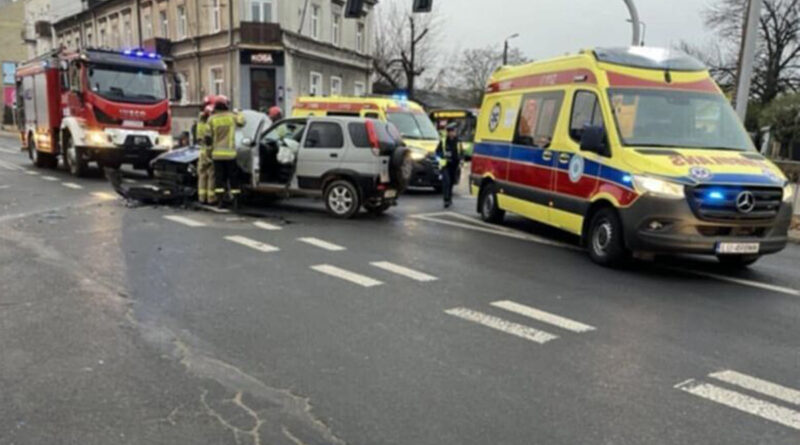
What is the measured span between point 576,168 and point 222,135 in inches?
243

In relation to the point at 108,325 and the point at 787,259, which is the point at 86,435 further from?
A: the point at 787,259

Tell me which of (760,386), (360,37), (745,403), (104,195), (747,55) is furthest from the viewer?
(360,37)

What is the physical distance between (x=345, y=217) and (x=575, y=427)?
7809 mm

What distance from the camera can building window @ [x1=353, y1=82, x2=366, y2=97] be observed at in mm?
39359

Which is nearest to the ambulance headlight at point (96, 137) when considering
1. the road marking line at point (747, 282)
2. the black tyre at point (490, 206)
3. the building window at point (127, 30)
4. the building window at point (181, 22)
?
the black tyre at point (490, 206)

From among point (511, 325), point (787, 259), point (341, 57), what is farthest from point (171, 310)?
point (341, 57)

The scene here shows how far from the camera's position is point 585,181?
819cm

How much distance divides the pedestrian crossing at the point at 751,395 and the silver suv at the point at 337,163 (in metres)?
7.15

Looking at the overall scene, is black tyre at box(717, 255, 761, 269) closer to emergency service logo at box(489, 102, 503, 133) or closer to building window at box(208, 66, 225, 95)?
emergency service logo at box(489, 102, 503, 133)

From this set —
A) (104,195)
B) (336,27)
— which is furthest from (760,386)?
(336,27)

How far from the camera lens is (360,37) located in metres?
39.8

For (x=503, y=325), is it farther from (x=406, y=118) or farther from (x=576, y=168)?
(x=406, y=118)

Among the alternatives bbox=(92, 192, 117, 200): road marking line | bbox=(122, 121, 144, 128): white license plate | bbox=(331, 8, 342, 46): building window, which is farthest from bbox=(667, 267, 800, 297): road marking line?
bbox=(331, 8, 342, 46): building window

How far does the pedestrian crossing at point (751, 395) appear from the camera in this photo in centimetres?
379
